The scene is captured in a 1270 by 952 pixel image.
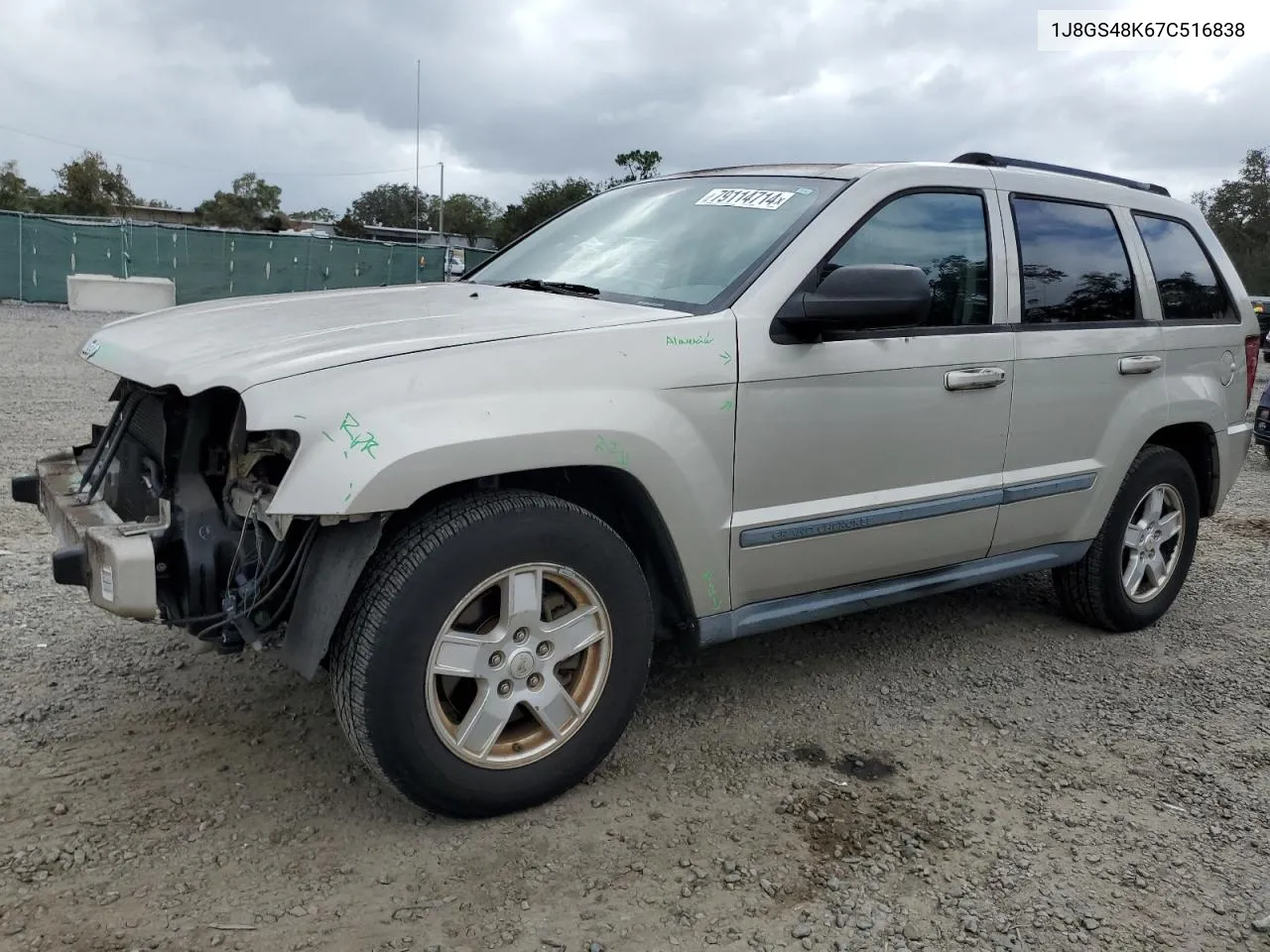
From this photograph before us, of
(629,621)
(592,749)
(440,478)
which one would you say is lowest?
(592,749)

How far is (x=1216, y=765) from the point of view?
11.2 ft

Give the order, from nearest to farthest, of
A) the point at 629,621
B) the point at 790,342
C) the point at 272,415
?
the point at 272,415, the point at 629,621, the point at 790,342

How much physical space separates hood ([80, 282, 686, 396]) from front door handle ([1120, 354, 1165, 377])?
2076 mm

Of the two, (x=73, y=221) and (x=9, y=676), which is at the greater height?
(x=73, y=221)

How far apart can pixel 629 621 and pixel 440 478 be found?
72 cm

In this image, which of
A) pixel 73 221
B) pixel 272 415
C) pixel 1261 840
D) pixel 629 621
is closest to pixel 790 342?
pixel 629 621

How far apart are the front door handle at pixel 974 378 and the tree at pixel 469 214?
59952 mm

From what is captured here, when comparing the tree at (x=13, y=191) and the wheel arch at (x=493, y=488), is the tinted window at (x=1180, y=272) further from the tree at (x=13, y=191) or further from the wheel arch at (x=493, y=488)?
the tree at (x=13, y=191)

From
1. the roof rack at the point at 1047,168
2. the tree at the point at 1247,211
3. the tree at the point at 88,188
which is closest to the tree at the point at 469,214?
the tree at the point at 88,188

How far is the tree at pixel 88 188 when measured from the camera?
56094 millimetres

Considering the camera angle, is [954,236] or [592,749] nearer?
[592,749]

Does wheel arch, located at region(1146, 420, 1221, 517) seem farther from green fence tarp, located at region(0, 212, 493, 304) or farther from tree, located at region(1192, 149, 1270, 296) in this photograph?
tree, located at region(1192, 149, 1270, 296)

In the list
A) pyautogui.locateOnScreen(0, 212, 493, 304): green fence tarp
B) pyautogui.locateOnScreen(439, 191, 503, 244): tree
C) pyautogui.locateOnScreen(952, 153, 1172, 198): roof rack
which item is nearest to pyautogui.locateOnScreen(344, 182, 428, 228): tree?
pyautogui.locateOnScreen(439, 191, 503, 244): tree

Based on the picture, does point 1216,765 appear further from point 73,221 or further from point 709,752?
point 73,221
